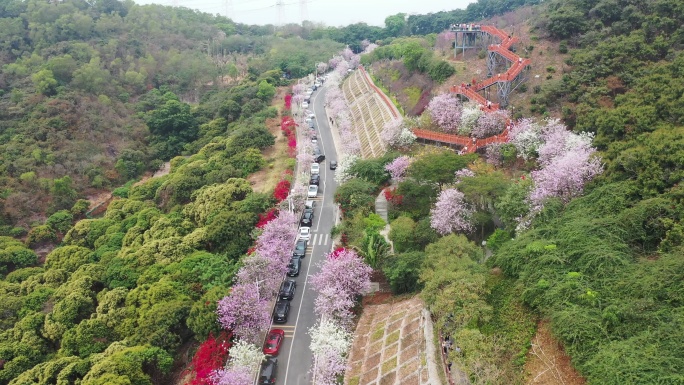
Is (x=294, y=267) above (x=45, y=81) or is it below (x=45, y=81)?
below

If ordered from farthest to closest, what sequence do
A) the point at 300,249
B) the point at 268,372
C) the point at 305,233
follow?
1. the point at 305,233
2. the point at 300,249
3. the point at 268,372

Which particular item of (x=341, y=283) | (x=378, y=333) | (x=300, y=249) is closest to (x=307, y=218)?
(x=300, y=249)

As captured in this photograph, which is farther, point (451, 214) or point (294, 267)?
point (294, 267)

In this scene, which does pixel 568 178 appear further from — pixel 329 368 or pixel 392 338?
pixel 329 368

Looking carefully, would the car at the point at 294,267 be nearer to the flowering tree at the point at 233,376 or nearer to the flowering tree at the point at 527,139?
the flowering tree at the point at 233,376

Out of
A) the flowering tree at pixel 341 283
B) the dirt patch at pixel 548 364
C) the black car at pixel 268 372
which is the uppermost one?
the dirt patch at pixel 548 364

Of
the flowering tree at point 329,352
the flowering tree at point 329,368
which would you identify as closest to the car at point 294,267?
the flowering tree at point 329,352
